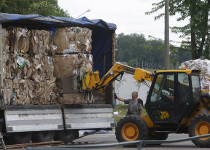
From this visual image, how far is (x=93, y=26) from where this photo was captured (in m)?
17.9

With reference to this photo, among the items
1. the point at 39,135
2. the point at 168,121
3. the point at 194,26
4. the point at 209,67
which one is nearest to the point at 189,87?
the point at 168,121

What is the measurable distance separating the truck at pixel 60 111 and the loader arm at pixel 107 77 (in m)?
0.59

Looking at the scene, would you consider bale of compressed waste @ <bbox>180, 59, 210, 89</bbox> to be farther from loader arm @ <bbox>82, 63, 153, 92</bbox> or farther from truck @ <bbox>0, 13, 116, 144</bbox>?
truck @ <bbox>0, 13, 116, 144</bbox>

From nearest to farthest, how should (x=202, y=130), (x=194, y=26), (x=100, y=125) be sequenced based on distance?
(x=202, y=130), (x=100, y=125), (x=194, y=26)

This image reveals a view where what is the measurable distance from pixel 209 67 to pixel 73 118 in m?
4.68

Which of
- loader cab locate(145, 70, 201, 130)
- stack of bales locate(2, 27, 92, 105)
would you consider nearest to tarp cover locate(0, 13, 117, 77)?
stack of bales locate(2, 27, 92, 105)

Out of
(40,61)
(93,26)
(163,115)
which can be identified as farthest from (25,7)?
(163,115)

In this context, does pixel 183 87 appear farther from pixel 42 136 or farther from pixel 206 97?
pixel 42 136

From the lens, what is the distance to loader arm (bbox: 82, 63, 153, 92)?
1656 cm

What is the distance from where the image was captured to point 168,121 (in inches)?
623

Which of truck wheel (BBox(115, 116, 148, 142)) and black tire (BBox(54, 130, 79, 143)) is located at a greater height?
truck wheel (BBox(115, 116, 148, 142))

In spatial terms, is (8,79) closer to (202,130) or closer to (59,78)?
(59,78)

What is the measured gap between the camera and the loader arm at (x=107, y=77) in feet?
54.3

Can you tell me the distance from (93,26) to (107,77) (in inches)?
66.5
